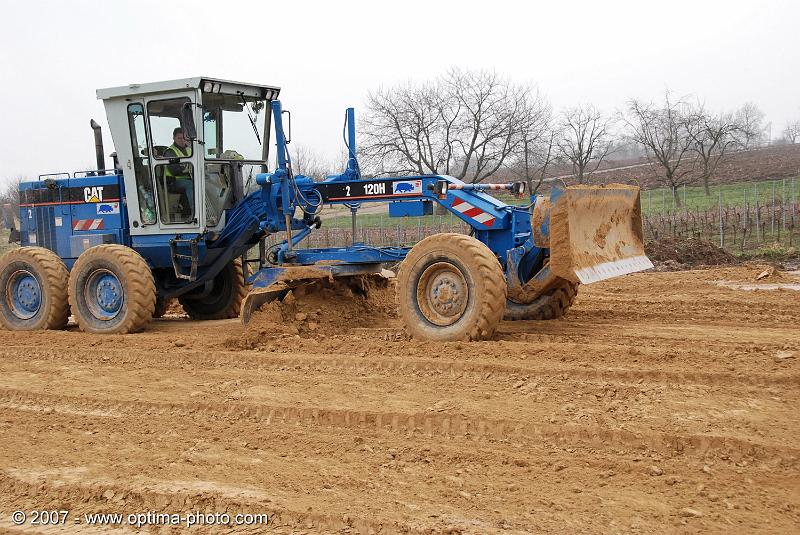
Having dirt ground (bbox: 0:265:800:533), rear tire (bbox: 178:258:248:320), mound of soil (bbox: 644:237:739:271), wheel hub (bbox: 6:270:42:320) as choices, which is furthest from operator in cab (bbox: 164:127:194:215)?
mound of soil (bbox: 644:237:739:271)

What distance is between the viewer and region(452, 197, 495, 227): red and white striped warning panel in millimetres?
8117

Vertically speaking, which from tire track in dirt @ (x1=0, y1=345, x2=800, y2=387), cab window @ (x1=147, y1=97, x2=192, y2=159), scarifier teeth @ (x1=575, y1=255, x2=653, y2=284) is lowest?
tire track in dirt @ (x1=0, y1=345, x2=800, y2=387)

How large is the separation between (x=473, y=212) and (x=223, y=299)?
4.57 m

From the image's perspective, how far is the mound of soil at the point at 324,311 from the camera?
825cm

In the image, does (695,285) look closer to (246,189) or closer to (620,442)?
(246,189)

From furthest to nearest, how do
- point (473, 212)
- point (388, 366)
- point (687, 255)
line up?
point (687, 255) → point (473, 212) → point (388, 366)

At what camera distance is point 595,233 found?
320 inches

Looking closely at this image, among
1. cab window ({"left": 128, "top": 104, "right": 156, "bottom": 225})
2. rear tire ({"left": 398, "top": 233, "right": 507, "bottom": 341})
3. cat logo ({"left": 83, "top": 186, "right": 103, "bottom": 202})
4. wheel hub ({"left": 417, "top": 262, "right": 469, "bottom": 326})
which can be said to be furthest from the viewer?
cat logo ({"left": 83, "top": 186, "right": 103, "bottom": 202})

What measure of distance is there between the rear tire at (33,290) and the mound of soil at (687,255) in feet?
38.4

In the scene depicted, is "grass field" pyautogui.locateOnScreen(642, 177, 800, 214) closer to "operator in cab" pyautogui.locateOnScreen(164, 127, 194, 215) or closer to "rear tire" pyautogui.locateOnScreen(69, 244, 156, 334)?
"operator in cab" pyautogui.locateOnScreen(164, 127, 194, 215)

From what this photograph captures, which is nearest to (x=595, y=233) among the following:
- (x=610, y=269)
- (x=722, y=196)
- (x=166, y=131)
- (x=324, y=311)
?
(x=610, y=269)

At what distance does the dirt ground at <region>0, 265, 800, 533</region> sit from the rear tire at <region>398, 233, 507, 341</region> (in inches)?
9.4

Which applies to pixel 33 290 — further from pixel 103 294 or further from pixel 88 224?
pixel 103 294

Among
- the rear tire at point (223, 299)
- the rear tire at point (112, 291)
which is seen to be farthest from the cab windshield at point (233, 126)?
the rear tire at point (223, 299)
